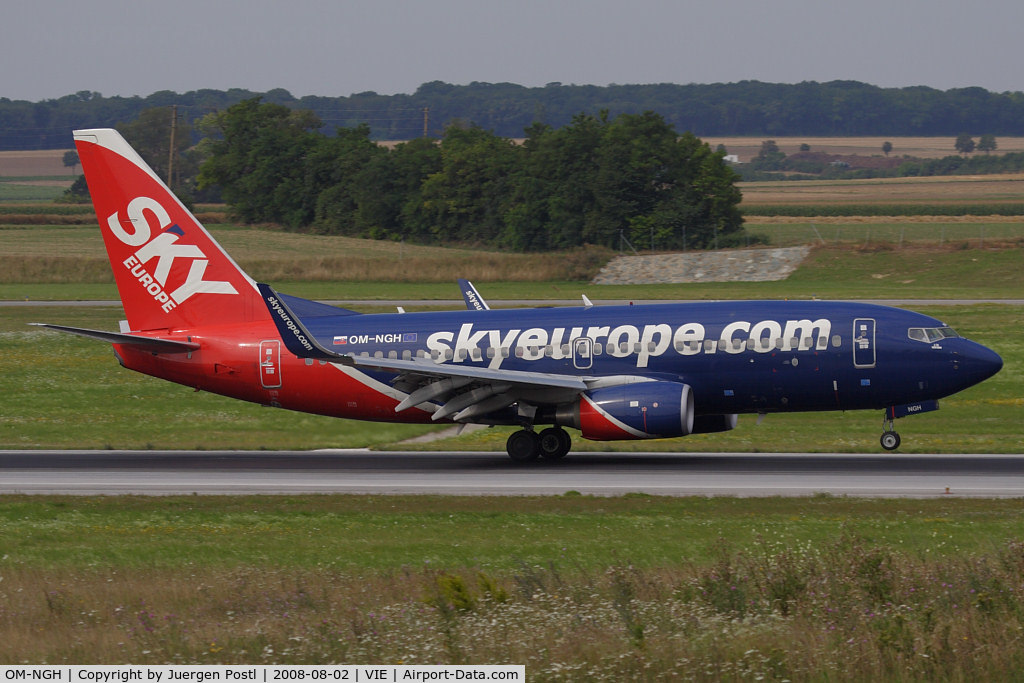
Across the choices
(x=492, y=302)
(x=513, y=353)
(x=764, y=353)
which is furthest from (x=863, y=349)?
(x=492, y=302)

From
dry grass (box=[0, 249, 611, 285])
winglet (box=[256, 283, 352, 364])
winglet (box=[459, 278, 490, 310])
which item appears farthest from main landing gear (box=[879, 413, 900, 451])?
dry grass (box=[0, 249, 611, 285])

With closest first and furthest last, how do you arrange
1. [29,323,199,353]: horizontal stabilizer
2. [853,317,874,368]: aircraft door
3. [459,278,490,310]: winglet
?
[853,317,874,368]: aircraft door, [29,323,199,353]: horizontal stabilizer, [459,278,490,310]: winglet

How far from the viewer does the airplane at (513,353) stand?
1231 inches

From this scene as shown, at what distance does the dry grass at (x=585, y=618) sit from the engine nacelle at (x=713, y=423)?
14354mm

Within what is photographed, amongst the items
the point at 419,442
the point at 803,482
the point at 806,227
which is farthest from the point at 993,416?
the point at 806,227

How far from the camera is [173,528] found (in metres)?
→ 24.1

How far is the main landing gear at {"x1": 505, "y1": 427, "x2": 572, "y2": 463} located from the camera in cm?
3300

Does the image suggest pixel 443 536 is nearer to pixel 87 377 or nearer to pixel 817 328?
pixel 817 328

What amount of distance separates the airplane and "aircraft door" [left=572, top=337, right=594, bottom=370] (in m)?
0.04

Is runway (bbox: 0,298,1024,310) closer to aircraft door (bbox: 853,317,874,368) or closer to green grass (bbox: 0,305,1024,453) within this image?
green grass (bbox: 0,305,1024,453)

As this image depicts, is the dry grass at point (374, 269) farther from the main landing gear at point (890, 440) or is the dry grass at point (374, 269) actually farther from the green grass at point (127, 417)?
the main landing gear at point (890, 440)

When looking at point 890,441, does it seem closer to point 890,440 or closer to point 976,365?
point 890,440

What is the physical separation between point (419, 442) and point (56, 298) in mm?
50539

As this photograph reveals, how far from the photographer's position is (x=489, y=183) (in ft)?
394
